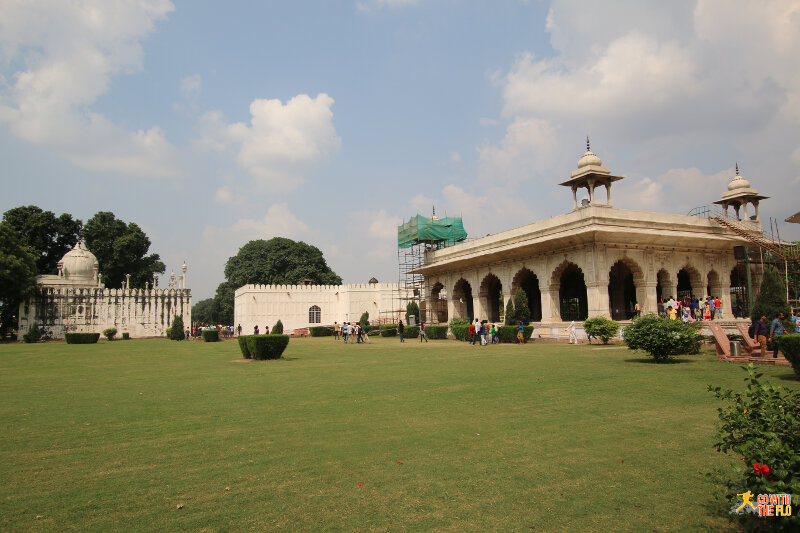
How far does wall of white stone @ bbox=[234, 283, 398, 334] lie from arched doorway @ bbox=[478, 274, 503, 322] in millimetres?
14941

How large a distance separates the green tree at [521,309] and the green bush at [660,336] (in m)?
12.5

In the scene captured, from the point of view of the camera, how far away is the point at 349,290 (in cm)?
4709

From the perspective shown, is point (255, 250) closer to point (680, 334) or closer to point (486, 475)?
point (680, 334)

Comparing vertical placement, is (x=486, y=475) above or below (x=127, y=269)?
below

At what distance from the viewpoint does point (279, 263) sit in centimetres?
6188

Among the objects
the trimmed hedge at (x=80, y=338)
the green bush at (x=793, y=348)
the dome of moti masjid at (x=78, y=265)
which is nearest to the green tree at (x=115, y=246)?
the dome of moti masjid at (x=78, y=265)

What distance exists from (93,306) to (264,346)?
29.2 metres

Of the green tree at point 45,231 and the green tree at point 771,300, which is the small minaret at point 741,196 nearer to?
the green tree at point 771,300

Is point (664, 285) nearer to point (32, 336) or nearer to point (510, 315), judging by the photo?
point (510, 315)

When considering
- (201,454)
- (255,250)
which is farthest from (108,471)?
(255,250)

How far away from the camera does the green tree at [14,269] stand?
33031mm

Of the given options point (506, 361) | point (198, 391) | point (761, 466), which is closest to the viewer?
point (761, 466)

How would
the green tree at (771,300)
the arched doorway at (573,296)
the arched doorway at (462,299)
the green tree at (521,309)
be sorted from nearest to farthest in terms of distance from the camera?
1. the green tree at (771,300)
2. the green tree at (521,309)
3. the arched doorway at (573,296)
4. the arched doorway at (462,299)

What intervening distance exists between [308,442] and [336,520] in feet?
7.12
